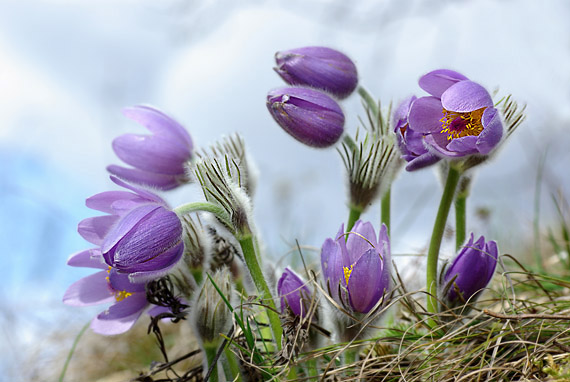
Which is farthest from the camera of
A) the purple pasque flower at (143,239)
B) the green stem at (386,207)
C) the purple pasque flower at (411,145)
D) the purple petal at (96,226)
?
the green stem at (386,207)

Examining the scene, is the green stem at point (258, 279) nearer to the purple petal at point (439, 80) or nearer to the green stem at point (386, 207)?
the green stem at point (386, 207)

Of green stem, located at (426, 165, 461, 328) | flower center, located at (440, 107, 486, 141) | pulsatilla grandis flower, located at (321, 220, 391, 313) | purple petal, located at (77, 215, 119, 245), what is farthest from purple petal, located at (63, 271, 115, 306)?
flower center, located at (440, 107, 486, 141)

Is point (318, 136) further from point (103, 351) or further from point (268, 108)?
point (103, 351)

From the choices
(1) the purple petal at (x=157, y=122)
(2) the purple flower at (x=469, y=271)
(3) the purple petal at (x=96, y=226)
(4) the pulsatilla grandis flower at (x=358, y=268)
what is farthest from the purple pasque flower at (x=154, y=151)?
(2) the purple flower at (x=469, y=271)

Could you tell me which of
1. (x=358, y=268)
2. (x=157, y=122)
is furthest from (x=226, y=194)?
(x=157, y=122)

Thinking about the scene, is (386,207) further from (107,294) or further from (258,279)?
(107,294)

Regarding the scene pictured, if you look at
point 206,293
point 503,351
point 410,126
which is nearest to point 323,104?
point 410,126
